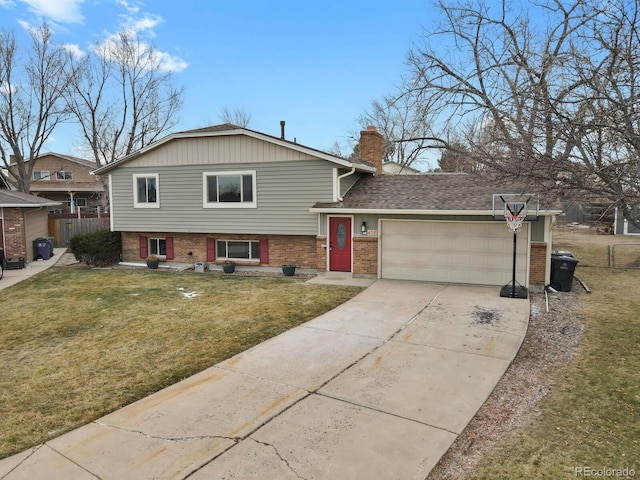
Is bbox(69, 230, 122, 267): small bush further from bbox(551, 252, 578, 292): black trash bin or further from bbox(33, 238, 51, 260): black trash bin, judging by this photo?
bbox(551, 252, 578, 292): black trash bin

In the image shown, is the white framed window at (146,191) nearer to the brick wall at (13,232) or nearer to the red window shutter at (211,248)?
the red window shutter at (211,248)

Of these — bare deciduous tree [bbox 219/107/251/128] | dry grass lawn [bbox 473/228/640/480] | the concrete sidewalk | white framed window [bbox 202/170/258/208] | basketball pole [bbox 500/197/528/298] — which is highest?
bare deciduous tree [bbox 219/107/251/128]

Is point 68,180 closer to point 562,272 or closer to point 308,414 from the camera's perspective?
point 562,272

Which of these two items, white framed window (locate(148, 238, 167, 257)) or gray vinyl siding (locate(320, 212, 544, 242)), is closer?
gray vinyl siding (locate(320, 212, 544, 242))

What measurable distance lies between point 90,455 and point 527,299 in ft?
31.1

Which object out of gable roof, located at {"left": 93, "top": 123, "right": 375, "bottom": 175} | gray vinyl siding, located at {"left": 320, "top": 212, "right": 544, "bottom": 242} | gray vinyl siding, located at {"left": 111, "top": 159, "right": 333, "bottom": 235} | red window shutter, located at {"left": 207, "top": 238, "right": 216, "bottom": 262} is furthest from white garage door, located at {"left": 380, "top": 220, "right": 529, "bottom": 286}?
red window shutter, located at {"left": 207, "top": 238, "right": 216, "bottom": 262}

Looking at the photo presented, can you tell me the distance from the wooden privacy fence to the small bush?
679cm

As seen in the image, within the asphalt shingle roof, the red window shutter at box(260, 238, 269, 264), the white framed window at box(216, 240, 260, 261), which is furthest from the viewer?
the white framed window at box(216, 240, 260, 261)

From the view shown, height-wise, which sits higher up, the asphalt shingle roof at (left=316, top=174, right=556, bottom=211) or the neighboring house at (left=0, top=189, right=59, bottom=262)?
the asphalt shingle roof at (left=316, top=174, right=556, bottom=211)

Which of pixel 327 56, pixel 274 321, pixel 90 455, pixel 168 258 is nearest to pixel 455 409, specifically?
pixel 90 455

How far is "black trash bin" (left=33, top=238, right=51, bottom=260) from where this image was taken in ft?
60.2

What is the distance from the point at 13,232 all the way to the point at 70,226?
652cm

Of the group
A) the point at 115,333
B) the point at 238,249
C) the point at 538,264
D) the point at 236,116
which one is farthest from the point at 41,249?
the point at 236,116

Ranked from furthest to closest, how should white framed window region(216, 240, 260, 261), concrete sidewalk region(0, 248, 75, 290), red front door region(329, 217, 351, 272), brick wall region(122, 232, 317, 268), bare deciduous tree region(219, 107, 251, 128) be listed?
bare deciduous tree region(219, 107, 251, 128) → white framed window region(216, 240, 260, 261) → brick wall region(122, 232, 317, 268) → concrete sidewalk region(0, 248, 75, 290) → red front door region(329, 217, 351, 272)
